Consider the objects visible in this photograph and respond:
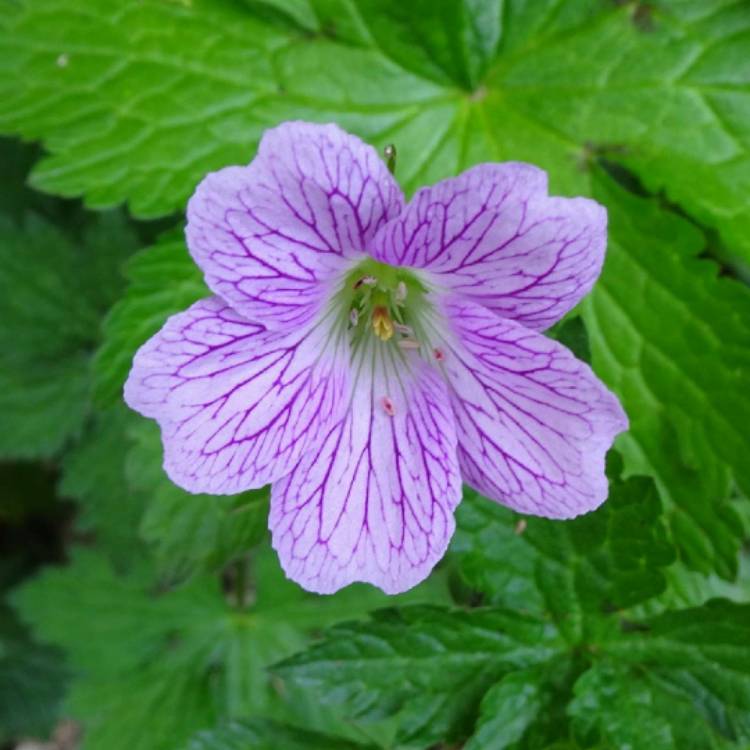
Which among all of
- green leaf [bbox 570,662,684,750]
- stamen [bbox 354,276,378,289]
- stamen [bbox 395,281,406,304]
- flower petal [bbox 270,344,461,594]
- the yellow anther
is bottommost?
green leaf [bbox 570,662,684,750]

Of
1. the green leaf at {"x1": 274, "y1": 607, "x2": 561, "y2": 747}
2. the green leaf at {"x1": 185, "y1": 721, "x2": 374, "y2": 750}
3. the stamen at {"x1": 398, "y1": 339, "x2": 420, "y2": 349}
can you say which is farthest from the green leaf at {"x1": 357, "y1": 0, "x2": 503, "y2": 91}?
the green leaf at {"x1": 185, "y1": 721, "x2": 374, "y2": 750}

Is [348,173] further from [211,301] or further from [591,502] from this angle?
[591,502]

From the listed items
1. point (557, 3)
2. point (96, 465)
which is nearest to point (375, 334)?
point (557, 3)

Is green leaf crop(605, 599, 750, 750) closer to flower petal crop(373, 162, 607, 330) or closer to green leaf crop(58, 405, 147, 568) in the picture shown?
flower petal crop(373, 162, 607, 330)

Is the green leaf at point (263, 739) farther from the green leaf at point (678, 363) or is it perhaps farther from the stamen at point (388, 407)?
the green leaf at point (678, 363)

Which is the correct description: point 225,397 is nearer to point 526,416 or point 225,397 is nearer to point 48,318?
point 526,416

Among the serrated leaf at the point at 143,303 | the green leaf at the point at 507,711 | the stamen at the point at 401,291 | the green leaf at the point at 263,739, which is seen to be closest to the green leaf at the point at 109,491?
the serrated leaf at the point at 143,303
